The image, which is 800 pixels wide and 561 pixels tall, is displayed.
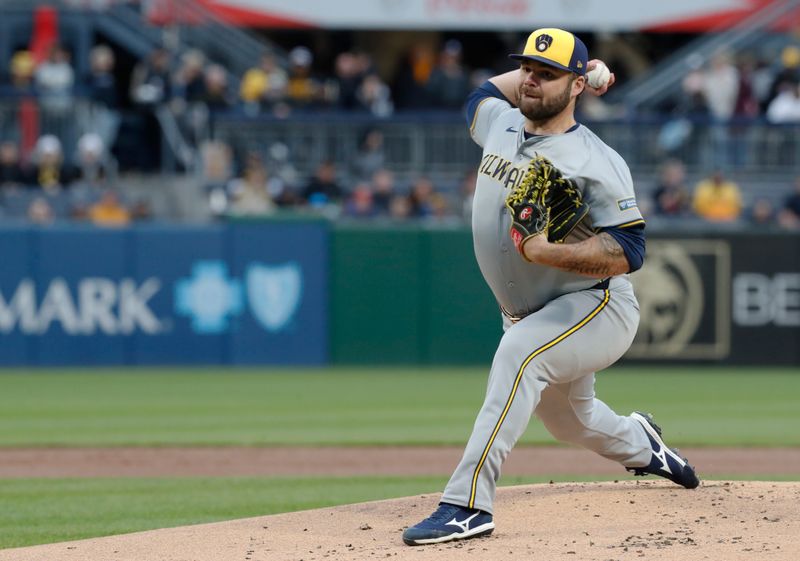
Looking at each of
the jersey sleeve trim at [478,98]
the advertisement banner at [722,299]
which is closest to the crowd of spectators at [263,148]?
the advertisement banner at [722,299]

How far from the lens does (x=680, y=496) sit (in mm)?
6281

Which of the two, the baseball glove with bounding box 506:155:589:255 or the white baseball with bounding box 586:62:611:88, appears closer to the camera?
the baseball glove with bounding box 506:155:589:255

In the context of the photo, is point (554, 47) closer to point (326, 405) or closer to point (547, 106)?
point (547, 106)

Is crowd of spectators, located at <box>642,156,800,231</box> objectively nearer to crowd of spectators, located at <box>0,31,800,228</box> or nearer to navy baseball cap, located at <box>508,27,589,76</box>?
crowd of spectators, located at <box>0,31,800,228</box>

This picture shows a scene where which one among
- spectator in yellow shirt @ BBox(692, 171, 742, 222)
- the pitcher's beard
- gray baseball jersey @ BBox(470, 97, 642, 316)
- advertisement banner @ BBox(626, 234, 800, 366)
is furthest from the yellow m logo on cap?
spectator in yellow shirt @ BBox(692, 171, 742, 222)

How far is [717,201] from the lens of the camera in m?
17.7

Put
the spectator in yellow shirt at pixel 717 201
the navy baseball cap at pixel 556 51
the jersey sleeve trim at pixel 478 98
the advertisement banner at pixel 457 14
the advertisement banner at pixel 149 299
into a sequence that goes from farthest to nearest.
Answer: the advertisement banner at pixel 457 14 < the spectator in yellow shirt at pixel 717 201 < the advertisement banner at pixel 149 299 < the jersey sleeve trim at pixel 478 98 < the navy baseball cap at pixel 556 51

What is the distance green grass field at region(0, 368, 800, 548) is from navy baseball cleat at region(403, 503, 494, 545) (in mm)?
1868

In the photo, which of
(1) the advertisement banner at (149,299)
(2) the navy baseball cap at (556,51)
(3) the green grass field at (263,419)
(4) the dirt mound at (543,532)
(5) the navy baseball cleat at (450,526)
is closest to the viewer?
(4) the dirt mound at (543,532)

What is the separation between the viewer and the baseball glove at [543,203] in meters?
5.49

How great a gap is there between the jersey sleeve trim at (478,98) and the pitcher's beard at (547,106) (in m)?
0.57

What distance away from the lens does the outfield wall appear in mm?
16531

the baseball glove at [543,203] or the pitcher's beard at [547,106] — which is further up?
the pitcher's beard at [547,106]

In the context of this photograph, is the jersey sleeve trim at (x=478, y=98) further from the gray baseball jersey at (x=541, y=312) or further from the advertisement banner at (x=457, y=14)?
the advertisement banner at (x=457, y=14)
